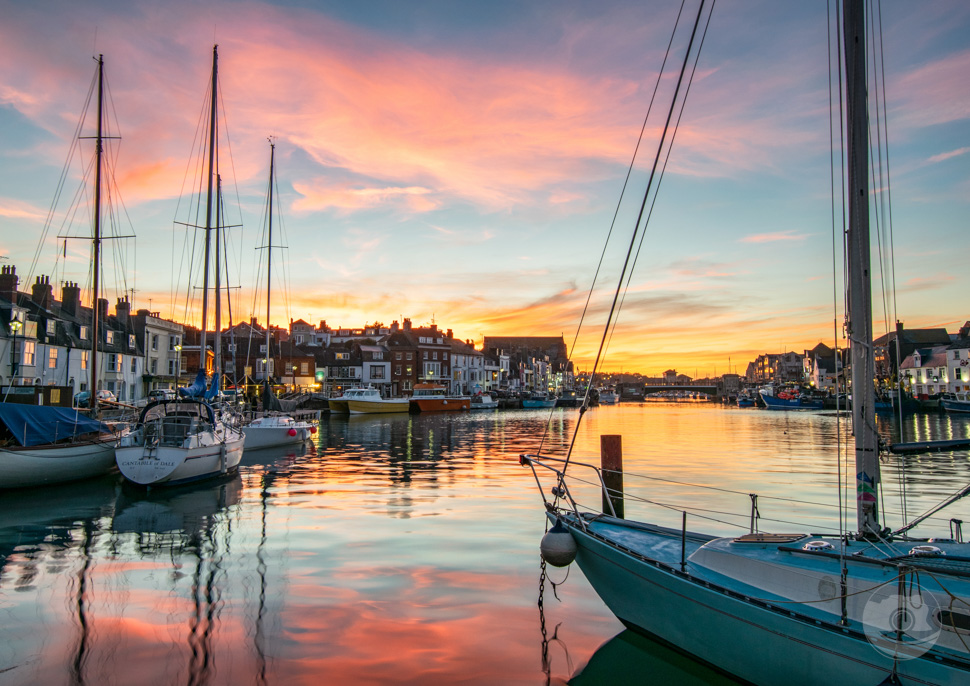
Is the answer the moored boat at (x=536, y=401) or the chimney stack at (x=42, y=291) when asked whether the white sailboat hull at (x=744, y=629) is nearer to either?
the chimney stack at (x=42, y=291)

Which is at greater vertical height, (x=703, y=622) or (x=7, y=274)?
(x=7, y=274)

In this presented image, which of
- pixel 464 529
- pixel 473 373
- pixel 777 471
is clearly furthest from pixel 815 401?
pixel 464 529

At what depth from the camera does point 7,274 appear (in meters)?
44.8

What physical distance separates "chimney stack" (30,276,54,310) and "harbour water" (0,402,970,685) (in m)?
31.8

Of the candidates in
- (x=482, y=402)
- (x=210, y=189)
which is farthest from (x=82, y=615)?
(x=482, y=402)

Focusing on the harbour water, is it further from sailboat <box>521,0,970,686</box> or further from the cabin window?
the cabin window

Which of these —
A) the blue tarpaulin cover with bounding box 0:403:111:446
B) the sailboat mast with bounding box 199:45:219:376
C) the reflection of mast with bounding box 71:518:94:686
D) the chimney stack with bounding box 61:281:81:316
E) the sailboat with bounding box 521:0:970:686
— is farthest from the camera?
the chimney stack with bounding box 61:281:81:316

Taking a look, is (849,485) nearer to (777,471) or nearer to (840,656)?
(777,471)

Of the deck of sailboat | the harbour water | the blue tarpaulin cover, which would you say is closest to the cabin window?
the deck of sailboat

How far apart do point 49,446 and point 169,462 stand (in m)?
4.47

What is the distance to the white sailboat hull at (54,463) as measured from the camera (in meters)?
21.6

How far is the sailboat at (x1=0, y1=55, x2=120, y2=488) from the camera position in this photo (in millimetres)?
21844

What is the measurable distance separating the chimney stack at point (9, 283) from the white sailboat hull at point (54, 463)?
26.9 metres

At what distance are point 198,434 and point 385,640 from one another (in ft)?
58.5
